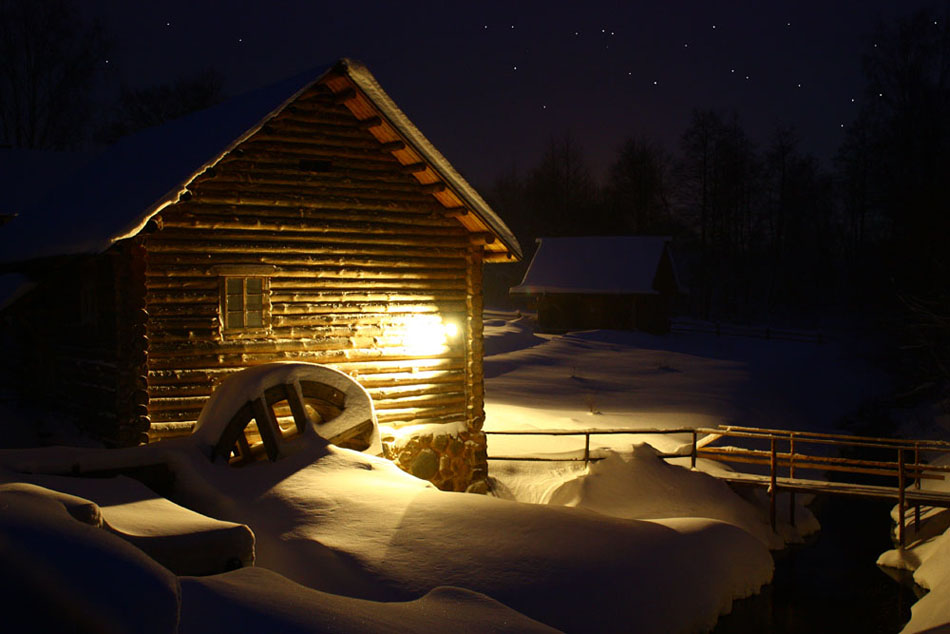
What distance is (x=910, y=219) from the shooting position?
89.2 feet

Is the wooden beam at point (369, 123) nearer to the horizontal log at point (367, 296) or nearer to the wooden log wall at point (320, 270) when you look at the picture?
the wooden log wall at point (320, 270)

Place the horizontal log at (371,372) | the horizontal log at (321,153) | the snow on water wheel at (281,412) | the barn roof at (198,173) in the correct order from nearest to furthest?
→ the snow on water wheel at (281,412) < the barn roof at (198,173) < the horizontal log at (371,372) < the horizontal log at (321,153)

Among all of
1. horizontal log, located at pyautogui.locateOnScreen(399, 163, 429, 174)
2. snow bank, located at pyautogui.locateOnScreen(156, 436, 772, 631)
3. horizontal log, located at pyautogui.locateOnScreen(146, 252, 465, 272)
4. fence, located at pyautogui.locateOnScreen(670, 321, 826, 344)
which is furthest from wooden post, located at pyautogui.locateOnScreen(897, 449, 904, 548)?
fence, located at pyautogui.locateOnScreen(670, 321, 826, 344)

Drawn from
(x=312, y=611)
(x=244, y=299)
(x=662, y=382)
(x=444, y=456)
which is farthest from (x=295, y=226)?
(x=662, y=382)

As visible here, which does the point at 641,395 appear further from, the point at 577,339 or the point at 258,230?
the point at 258,230

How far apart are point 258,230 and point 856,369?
28.2 meters

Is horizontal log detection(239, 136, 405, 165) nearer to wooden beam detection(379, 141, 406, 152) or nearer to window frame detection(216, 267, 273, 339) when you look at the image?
wooden beam detection(379, 141, 406, 152)

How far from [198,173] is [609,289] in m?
34.1

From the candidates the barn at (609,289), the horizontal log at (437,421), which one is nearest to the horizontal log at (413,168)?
the horizontal log at (437,421)

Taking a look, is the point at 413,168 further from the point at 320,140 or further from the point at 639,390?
the point at 639,390

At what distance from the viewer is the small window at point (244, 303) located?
1202 centimetres

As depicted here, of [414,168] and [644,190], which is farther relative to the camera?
[644,190]

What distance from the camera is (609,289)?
43125mm

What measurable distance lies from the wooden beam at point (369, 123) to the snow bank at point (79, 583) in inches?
366
